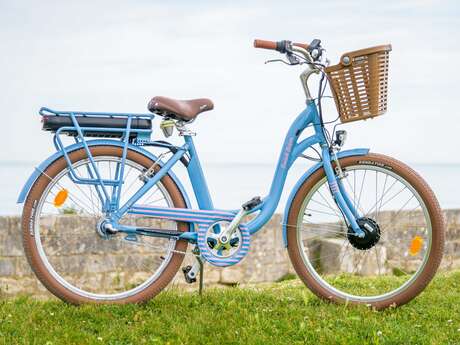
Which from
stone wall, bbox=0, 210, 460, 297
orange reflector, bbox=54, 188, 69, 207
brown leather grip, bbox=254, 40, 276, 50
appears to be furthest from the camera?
stone wall, bbox=0, 210, 460, 297

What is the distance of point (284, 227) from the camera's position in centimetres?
516

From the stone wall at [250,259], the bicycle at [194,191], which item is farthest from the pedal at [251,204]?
the stone wall at [250,259]

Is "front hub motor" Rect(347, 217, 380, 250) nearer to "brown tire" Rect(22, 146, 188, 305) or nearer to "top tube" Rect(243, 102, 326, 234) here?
"top tube" Rect(243, 102, 326, 234)

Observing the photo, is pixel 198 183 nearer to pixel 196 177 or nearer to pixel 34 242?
pixel 196 177

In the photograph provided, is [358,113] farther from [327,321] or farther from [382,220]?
[382,220]

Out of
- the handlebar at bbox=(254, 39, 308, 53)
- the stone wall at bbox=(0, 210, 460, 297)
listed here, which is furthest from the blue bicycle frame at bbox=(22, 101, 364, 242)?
the stone wall at bbox=(0, 210, 460, 297)

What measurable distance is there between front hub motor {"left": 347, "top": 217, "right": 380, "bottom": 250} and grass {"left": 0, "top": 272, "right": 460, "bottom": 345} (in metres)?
0.45

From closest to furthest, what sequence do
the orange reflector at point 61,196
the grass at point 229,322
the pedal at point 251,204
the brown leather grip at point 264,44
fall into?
the grass at point 229,322, the brown leather grip at point 264,44, the pedal at point 251,204, the orange reflector at point 61,196

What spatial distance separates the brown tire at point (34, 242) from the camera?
509 cm

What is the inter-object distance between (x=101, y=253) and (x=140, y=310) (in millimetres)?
4399

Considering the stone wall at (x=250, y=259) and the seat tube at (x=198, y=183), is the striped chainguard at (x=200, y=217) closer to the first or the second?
the seat tube at (x=198, y=183)

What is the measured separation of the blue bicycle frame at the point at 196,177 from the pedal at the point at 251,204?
3 centimetres

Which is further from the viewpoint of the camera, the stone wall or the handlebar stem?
the stone wall

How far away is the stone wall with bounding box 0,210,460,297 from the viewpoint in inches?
356
